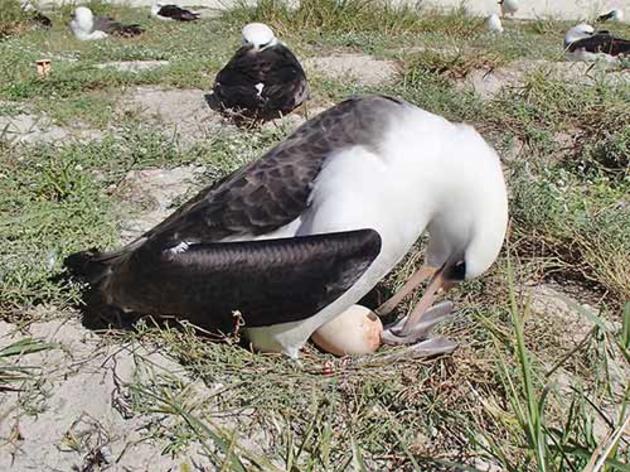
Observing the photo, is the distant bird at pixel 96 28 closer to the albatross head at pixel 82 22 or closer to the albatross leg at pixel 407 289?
the albatross head at pixel 82 22

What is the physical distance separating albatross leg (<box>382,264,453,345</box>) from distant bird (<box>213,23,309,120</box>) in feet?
9.01

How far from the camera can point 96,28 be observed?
10.9 metres

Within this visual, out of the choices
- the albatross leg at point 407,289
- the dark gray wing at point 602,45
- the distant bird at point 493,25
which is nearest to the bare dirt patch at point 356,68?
the dark gray wing at point 602,45

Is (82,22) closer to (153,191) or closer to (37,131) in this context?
(37,131)

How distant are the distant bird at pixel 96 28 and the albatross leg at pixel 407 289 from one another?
292 inches

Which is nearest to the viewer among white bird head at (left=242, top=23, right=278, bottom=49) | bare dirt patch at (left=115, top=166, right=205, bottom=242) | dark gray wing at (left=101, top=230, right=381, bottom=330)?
dark gray wing at (left=101, top=230, right=381, bottom=330)

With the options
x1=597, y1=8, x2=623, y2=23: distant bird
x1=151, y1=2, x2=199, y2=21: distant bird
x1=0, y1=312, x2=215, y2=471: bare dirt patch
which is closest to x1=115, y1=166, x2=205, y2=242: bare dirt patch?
x1=0, y1=312, x2=215, y2=471: bare dirt patch

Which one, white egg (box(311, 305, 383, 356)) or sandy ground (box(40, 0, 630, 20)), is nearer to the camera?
white egg (box(311, 305, 383, 356))

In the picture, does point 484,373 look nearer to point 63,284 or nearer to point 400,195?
point 400,195

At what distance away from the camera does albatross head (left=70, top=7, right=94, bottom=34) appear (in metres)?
10.8

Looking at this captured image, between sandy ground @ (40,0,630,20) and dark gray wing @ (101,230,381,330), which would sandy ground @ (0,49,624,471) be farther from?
sandy ground @ (40,0,630,20)

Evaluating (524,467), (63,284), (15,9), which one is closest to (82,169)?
(63,284)

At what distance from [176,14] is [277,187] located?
31.3 ft

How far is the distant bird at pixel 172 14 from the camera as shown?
1212cm
